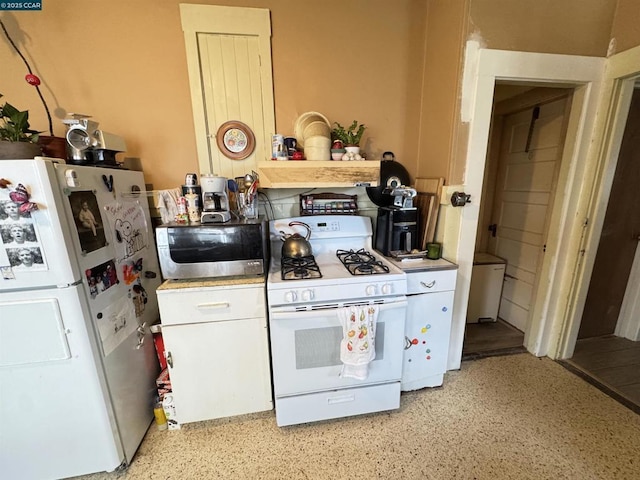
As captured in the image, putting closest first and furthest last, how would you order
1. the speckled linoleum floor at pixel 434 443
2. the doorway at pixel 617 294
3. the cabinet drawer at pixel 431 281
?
the speckled linoleum floor at pixel 434 443 < the cabinet drawer at pixel 431 281 < the doorway at pixel 617 294

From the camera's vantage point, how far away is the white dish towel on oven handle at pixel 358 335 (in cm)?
145

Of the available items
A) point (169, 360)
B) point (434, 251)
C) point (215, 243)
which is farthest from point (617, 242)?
point (169, 360)

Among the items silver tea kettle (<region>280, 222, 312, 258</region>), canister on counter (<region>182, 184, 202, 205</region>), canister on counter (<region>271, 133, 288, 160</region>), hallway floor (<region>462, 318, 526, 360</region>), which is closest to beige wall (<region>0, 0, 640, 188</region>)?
canister on counter (<region>271, 133, 288, 160</region>)

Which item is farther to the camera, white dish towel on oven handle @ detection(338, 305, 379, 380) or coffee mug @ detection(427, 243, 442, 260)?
coffee mug @ detection(427, 243, 442, 260)

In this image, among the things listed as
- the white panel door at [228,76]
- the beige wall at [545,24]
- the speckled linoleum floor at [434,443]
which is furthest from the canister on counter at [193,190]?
the beige wall at [545,24]

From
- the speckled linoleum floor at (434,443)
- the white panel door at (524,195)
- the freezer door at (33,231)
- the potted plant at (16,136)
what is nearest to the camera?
the freezer door at (33,231)

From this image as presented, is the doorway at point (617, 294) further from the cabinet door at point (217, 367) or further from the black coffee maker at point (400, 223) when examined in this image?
the cabinet door at point (217, 367)

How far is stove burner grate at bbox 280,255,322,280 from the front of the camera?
1517 millimetres

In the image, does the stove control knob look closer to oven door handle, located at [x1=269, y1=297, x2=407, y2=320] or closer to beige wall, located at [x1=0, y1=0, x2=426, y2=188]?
oven door handle, located at [x1=269, y1=297, x2=407, y2=320]

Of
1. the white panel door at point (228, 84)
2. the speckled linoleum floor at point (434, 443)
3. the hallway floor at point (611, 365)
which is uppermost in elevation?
the white panel door at point (228, 84)

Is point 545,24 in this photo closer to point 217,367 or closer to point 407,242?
point 407,242

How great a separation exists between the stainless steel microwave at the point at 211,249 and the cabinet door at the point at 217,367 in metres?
0.30

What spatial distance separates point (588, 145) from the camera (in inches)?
71.6

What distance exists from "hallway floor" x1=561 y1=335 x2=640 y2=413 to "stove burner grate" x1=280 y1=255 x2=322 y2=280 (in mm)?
2187
